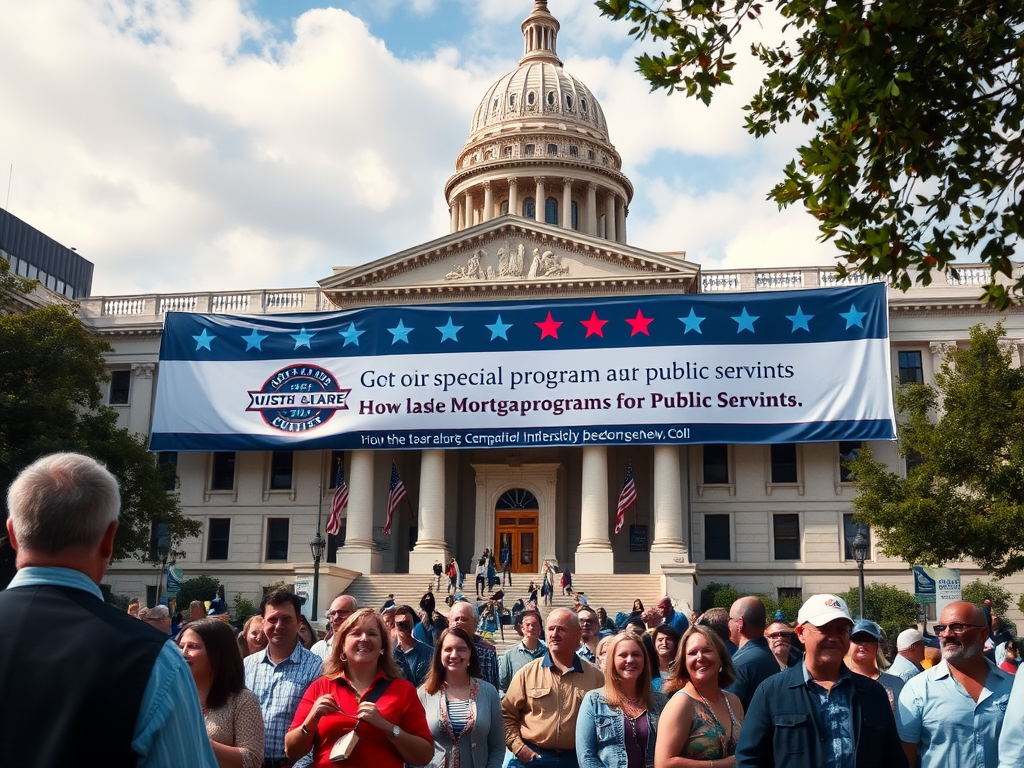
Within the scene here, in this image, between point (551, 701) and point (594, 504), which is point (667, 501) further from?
point (551, 701)

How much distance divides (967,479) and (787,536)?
13.9 m

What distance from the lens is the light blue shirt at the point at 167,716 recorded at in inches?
131

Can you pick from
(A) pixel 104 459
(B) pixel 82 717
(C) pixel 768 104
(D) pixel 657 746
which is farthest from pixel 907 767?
(A) pixel 104 459

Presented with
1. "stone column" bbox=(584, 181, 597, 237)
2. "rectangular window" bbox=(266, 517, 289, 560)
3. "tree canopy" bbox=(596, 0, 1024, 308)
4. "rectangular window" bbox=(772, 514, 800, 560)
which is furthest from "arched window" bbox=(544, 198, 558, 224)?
"tree canopy" bbox=(596, 0, 1024, 308)

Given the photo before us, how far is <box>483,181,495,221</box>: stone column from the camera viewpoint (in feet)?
249

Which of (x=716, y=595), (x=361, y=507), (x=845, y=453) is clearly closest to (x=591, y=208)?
(x=845, y=453)

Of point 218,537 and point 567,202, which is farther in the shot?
point 567,202

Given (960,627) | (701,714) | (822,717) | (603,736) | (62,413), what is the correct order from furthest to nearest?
(62,413) < (603,736) < (960,627) < (701,714) < (822,717)

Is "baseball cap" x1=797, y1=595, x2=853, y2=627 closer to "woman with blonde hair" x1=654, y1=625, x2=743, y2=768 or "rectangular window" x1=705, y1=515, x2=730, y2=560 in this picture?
"woman with blonde hair" x1=654, y1=625, x2=743, y2=768

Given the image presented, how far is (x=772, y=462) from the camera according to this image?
49125 millimetres

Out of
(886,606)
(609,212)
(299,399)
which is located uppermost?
(609,212)

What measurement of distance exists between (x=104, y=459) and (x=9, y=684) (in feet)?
126

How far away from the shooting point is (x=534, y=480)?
5147cm

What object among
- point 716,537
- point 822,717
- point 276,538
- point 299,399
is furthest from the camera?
point 276,538
